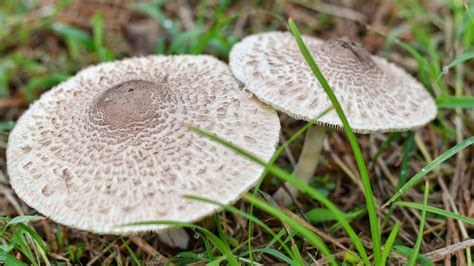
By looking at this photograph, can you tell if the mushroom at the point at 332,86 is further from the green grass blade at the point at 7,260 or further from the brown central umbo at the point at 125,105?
the green grass blade at the point at 7,260

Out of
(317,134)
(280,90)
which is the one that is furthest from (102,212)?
(317,134)

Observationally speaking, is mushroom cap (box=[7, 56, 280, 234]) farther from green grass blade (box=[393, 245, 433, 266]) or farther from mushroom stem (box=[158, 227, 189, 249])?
green grass blade (box=[393, 245, 433, 266])

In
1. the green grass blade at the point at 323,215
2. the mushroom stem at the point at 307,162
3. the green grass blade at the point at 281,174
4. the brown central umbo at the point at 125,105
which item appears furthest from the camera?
the mushroom stem at the point at 307,162

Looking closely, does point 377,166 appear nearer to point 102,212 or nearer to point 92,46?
point 102,212

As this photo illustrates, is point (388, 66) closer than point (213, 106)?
No

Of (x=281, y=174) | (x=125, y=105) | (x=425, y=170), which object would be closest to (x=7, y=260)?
(x=125, y=105)

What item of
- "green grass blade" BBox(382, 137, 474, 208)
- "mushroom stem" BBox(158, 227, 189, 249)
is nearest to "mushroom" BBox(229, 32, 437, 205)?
"green grass blade" BBox(382, 137, 474, 208)

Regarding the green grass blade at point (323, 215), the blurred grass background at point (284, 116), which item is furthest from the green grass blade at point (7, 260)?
the green grass blade at point (323, 215)
